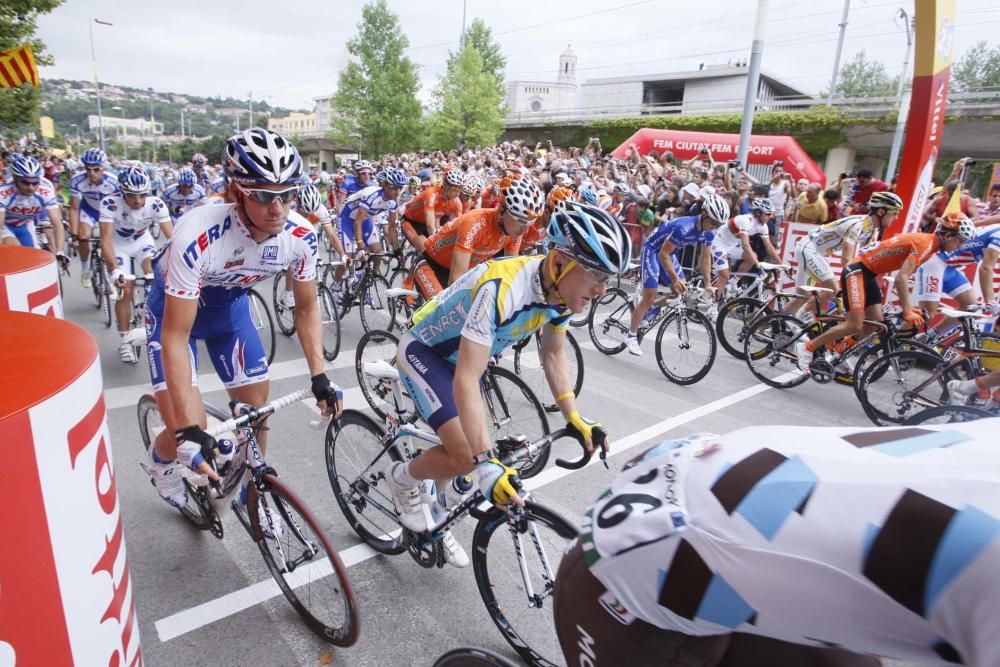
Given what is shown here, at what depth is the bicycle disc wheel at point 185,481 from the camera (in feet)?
11.2

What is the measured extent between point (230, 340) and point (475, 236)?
2.60 meters

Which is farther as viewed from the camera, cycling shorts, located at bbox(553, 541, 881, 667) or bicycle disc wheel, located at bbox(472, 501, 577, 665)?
bicycle disc wheel, located at bbox(472, 501, 577, 665)

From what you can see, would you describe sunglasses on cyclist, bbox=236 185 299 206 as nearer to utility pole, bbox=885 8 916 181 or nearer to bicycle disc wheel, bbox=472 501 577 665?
Answer: bicycle disc wheel, bbox=472 501 577 665

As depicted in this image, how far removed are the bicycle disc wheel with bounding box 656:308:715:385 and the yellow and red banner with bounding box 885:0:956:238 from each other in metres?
4.63

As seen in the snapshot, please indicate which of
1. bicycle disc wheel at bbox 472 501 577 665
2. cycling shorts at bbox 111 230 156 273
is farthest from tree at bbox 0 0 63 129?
bicycle disc wheel at bbox 472 501 577 665

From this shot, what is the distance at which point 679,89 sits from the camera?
194 feet

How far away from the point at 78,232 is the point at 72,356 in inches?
349

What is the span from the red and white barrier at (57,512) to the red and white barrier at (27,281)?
1159 mm

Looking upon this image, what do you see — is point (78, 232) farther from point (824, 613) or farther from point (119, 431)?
point (824, 613)

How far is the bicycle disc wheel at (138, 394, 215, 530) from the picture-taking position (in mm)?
3408

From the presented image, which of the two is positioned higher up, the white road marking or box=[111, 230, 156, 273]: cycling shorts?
box=[111, 230, 156, 273]: cycling shorts

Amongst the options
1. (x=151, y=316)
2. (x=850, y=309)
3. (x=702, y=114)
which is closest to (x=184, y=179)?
(x=151, y=316)

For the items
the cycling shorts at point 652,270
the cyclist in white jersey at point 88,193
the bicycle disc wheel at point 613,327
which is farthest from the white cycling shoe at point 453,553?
the cyclist in white jersey at point 88,193

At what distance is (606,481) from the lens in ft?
14.5
